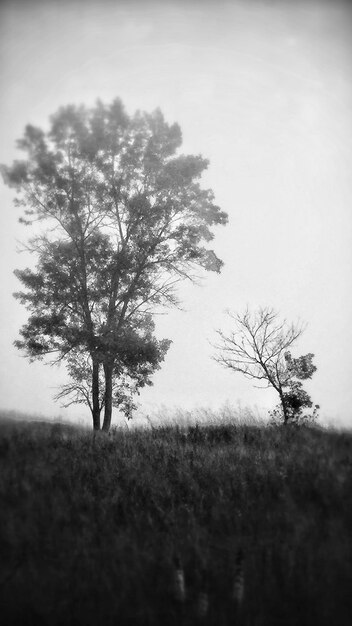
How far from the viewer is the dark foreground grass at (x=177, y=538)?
2.24 metres

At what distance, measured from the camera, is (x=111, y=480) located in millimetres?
4848

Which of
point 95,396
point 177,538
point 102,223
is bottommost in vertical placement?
point 177,538

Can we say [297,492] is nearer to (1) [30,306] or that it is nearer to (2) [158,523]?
(2) [158,523]

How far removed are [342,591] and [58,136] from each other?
1360 centimetres

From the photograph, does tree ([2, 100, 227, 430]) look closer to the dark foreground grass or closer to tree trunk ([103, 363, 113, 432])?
tree trunk ([103, 363, 113, 432])

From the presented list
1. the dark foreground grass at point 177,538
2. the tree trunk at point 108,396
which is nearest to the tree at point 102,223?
the tree trunk at point 108,396

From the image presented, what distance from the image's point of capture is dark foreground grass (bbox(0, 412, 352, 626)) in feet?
7.35

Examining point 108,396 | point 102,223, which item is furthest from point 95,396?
point 102,223

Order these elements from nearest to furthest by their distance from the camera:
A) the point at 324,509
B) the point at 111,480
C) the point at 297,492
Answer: the point at 324,509, the point at 297,492, the point at 111,480

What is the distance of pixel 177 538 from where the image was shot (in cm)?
319

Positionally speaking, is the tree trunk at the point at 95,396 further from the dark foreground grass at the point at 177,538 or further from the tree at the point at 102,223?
the dark foreground grass at the point at 177,538

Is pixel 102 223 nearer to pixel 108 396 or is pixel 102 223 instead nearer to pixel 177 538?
pixel 108 396

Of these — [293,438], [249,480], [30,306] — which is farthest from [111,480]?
[30,306]

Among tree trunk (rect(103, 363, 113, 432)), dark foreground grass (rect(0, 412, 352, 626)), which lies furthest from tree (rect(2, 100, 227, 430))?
dark foreground grass (rect(0, 412, 352, 626))
